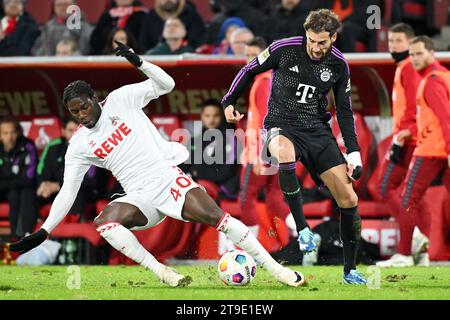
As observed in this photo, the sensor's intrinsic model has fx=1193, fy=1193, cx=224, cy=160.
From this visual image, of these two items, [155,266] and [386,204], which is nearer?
[155,266]

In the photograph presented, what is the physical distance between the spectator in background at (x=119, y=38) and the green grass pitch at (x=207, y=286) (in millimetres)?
3146

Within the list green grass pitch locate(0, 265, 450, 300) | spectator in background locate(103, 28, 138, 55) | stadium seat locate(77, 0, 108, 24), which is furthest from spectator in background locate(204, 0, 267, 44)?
green grass pitch locate(0, 265, 450, 300)

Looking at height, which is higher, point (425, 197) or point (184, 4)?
point (184, 4)

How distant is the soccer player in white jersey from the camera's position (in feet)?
28.6

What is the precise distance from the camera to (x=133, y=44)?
13875 mm

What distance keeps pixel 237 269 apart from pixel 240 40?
480 cm

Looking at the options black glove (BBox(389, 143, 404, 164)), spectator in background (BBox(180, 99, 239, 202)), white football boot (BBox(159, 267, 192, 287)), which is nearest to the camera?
white football boot (BBox(159, 267, 192, 287))

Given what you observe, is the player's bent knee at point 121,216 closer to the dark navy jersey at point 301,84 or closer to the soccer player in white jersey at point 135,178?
the soccer player in white jersey at point 135,178

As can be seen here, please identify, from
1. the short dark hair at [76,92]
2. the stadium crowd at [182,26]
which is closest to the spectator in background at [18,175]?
the stadium crowd at [182,26]

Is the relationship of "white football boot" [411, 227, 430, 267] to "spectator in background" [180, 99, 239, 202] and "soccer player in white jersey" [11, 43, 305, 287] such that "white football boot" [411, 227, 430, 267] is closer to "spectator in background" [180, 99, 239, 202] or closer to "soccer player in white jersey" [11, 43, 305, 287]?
"spectator in background" [180, 99, 239, 202]

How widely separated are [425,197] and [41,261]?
166 inches

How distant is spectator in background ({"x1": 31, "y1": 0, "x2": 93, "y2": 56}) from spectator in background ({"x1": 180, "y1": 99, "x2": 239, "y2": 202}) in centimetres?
226

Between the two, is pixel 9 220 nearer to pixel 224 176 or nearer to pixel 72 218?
pixel 72 218
